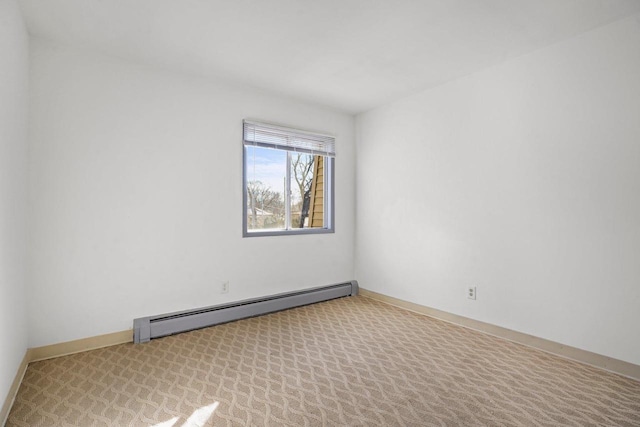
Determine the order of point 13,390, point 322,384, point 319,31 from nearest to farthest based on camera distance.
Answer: point 13,390 → point 322,384 → point 319,31

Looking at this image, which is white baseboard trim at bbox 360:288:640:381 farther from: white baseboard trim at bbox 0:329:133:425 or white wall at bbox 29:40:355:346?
white baseboard trim at bbox 0:329:133:425

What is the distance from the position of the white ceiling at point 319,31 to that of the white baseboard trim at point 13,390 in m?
2.38

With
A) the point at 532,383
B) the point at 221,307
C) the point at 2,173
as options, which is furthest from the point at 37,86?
the point at 532,383

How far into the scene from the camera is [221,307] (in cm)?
332

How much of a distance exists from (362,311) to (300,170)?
190 centimetres

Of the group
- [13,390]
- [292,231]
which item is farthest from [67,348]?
[292,231]

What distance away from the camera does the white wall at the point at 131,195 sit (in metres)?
2.56

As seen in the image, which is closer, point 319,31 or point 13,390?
point 13,390

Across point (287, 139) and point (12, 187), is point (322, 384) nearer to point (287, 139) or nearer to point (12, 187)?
point (12, 187)

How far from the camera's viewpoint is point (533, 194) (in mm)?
2775

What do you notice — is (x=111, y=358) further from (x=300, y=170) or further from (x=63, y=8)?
(x=300, y=170)

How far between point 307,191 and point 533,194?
2528 mm

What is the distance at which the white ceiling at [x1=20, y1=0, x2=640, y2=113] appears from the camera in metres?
2.14

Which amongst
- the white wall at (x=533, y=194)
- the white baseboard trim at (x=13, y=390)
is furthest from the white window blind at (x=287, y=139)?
the white baseboard trim at (x=13, y=390)
